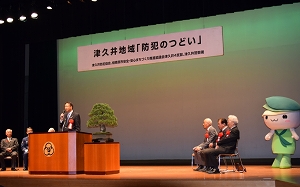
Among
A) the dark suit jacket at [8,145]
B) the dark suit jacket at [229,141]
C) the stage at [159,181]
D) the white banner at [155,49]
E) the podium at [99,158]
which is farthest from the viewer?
the dark suit jacket at [8,145]

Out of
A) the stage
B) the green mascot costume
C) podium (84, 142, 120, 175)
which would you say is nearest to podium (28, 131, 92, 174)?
podium (84, 142, 120, 175)

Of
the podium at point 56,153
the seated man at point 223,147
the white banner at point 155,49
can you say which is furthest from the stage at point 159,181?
the white banner at point 155,49

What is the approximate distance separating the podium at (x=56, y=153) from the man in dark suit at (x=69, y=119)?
0.19 meters

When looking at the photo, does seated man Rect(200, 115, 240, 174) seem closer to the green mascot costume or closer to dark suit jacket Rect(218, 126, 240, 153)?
dark suit jacket Rect(218, 126, 240, 153)

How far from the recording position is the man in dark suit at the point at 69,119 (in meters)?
6.61

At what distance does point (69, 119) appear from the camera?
664cm

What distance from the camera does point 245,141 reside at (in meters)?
9.16

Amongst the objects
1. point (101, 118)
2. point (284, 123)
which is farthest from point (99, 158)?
point (284, 123)

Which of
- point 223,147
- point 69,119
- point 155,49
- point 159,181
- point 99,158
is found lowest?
point 159,181

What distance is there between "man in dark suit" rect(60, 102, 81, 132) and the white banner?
2.31 m

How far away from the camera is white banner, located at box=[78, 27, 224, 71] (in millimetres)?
7773

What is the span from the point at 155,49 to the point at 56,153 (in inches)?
123

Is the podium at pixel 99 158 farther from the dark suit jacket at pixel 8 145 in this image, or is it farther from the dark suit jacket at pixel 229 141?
the dark suit jacket at pixel 8 145

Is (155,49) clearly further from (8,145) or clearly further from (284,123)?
(8,145)
